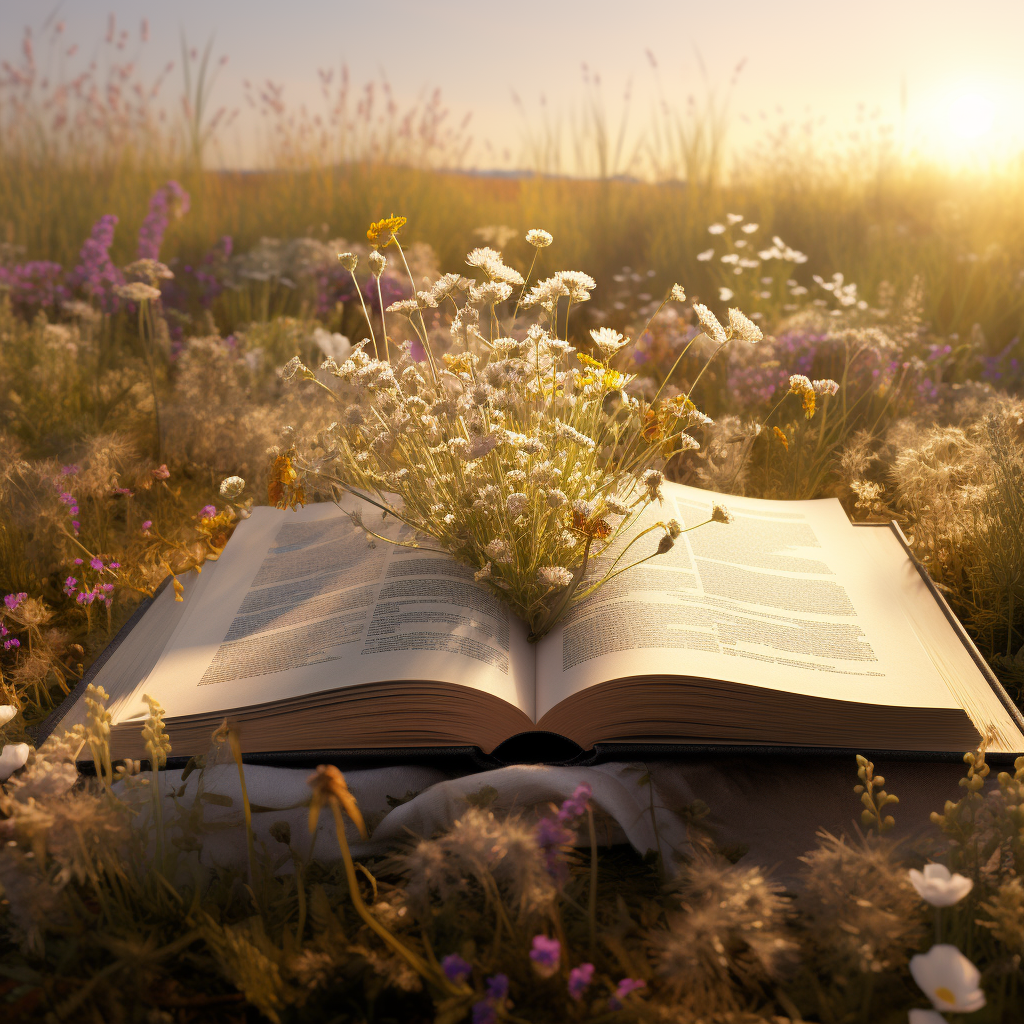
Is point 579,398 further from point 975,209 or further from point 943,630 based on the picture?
point 975,209

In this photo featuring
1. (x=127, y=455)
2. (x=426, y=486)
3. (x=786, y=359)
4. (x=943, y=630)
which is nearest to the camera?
(x=943, y=630)

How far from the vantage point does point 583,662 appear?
1.32 m

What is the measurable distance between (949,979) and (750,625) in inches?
26.8

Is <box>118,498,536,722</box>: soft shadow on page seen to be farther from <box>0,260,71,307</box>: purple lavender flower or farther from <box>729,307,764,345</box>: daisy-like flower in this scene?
<box>0,260,71,307</box>: purple lavender flower

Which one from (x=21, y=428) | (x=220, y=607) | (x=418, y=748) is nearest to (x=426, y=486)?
(x=220, y=607)

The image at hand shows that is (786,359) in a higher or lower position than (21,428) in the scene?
higher

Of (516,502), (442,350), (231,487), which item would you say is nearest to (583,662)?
(516,502)

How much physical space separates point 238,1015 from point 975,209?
20.3ft

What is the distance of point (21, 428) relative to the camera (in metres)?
2.80

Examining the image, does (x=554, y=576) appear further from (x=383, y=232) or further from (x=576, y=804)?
(x=383, y=232)

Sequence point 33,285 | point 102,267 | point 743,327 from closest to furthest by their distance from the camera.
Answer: point 743,327
point 102,267
point 33,285

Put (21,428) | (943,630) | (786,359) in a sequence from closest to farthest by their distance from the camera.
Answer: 1. (943,630)
2. (21,428)
3. (786,359)

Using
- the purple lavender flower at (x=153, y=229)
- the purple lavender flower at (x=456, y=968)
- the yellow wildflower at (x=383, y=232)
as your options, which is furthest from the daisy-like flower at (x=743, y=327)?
the purple lavender flower at (x=153, y=229)

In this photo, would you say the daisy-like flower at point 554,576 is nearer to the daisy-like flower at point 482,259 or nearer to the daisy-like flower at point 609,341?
the daisy-like flower at point 609,341
